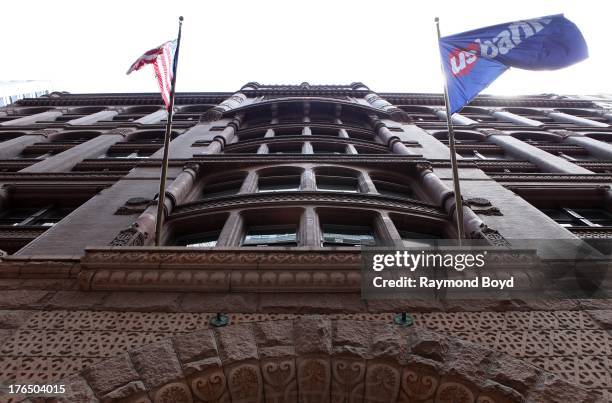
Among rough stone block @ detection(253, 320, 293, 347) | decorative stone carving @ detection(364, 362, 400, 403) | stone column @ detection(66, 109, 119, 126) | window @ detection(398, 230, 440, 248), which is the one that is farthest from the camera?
stone column @ detection(66, 109, 119, 126)

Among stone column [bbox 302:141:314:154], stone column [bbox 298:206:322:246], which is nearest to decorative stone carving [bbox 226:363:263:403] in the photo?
stone column [bbox 298:206:322:246]

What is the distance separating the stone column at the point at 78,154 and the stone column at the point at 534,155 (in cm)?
1931

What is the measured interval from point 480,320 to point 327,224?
5385 millimetres

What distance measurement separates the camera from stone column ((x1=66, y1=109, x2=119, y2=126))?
26784 millimetres

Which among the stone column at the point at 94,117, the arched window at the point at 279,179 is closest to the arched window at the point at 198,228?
the arched window at the point at 279,179

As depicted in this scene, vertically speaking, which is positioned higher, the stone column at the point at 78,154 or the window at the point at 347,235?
the stone column at the point at 78,154

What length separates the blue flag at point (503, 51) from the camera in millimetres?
8094

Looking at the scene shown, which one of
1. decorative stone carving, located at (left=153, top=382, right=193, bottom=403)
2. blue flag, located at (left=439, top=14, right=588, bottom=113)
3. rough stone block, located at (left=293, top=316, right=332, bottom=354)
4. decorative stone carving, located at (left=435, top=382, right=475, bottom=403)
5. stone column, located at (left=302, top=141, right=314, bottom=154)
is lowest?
decorative stone carving, located at (left=435, top=382, right=475, bottom=403)

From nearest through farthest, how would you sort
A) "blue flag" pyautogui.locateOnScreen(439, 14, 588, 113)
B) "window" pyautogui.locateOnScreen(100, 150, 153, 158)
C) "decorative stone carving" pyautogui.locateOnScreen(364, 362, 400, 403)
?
"decorative stone carving" pyautogui.locateOnScreen(364, 362, 400, 403) < "blue flag" pyautogui.locateOnScreen(439, 14, 588, 113) < "window" pyautogui.locateOnScreen(100, 150, 153, 158)

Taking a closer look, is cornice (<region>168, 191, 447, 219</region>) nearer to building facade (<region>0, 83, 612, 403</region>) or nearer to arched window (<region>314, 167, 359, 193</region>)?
building facade (<region>0, 83, 612, 403</region>)

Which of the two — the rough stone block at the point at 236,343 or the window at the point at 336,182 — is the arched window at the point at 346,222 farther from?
the rough stone block at the point at 236,343

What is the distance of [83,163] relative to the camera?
16266mm

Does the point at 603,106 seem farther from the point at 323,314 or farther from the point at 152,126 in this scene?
the point at 323,314

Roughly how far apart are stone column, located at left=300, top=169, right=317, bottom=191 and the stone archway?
7.13m
